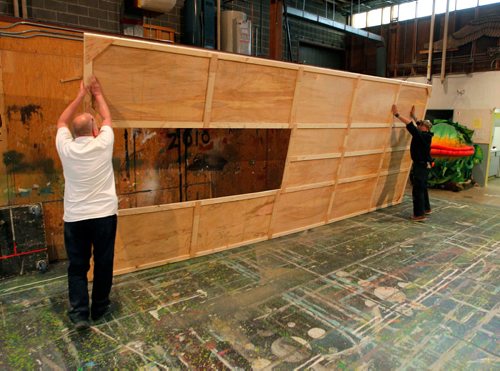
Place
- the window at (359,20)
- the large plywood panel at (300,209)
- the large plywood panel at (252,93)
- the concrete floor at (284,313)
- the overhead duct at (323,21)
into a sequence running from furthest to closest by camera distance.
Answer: the window at (359,20), the overhead duct at (323,21), the large plywood panel at (300,209), the large plywood panel at (252,93), the concrete floor at (284,313)

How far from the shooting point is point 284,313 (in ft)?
9.04

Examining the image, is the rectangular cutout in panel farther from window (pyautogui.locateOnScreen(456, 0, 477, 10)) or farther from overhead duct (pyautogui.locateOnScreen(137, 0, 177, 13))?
window (pyautogui.locateOnScreen(456, 0, 477, 10))

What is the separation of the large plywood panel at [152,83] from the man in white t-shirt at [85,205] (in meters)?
0.29

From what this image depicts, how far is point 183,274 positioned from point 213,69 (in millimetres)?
1895

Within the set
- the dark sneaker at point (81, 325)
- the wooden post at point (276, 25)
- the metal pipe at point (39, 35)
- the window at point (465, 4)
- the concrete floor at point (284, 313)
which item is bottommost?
the concrete floor at point (284, 313)

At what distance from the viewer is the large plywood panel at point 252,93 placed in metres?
3.36

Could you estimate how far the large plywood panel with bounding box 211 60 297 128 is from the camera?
3.36 m

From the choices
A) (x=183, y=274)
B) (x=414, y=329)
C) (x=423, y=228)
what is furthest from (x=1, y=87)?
(x=423, y=228)

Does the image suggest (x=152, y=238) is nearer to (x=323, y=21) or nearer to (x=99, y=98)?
(x=99, y=98)

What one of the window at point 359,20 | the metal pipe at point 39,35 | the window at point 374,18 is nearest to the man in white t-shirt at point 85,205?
the metal pipe at point 39,35

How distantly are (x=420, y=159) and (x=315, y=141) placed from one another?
1961mm

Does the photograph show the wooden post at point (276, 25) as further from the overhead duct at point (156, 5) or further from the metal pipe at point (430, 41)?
the metal pipe at point (430, 41)

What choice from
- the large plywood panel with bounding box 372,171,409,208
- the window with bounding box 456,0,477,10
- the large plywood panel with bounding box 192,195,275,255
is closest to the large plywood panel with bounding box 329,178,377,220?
the large plywood panel with bounding box 372,171,409,208

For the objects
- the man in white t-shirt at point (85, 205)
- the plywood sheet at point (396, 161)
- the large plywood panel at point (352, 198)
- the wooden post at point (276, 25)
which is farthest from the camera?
the plywood sheet at point (396, 161)
